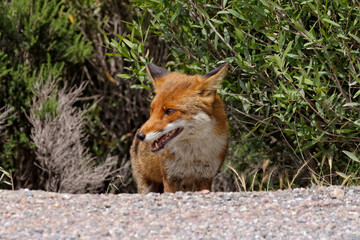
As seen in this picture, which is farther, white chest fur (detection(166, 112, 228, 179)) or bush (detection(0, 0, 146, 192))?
bush (detection(0, 0, 146, 192))

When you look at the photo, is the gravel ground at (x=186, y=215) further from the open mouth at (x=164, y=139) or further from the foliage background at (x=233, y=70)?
the foliage background at (x=233, y=70)

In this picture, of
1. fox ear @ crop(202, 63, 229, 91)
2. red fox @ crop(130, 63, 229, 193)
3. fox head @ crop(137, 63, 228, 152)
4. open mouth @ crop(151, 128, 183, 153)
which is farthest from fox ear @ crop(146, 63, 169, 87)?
open mouth @ crop(151, 128, 183, 153)

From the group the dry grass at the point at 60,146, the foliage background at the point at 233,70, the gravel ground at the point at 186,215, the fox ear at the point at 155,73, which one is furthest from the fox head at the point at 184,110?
the dry grass at the point at 60,146

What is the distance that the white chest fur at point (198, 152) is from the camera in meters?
5.20

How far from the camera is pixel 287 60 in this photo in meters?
5.51

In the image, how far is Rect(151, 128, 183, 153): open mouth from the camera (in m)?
5.07

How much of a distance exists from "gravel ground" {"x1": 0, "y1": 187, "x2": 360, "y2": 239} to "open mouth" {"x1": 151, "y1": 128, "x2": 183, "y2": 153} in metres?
0.68

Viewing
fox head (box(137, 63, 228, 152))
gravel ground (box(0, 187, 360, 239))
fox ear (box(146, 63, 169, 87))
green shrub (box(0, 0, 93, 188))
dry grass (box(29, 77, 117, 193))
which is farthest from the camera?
green shrub (box(0, 0, 93, 188))

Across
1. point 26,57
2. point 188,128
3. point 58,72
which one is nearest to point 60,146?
point 58,72

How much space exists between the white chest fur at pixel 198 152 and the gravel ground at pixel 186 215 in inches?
32.6

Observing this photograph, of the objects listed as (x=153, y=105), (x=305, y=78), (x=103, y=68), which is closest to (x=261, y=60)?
(x=305, y=78)

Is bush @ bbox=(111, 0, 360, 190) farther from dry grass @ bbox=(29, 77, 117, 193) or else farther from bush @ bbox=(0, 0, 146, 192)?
bush @ bbox=(0, 0, 146, 192)

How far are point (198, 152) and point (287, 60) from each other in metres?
1.26

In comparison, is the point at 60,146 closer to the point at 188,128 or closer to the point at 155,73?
the point at 155,73
